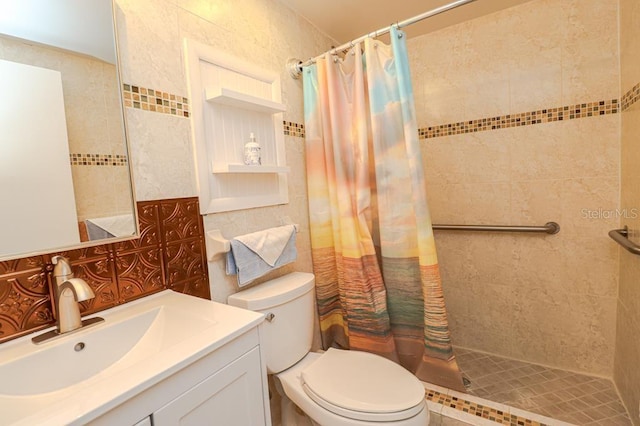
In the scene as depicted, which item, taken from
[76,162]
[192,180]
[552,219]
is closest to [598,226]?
[552,219]

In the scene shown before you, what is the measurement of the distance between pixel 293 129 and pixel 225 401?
4.43ft

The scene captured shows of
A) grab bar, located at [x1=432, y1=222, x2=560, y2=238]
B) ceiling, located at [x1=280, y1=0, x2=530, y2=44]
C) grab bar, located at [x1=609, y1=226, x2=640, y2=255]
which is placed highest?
ceiling, located at [x1=280, y1=0, x2=530, y2=44]

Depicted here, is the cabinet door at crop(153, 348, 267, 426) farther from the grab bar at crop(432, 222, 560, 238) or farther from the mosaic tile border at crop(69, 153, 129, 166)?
the grab bar at crop(432, 222, 560, 238)

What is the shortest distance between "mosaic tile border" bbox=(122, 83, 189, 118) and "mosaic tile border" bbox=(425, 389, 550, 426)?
5.76 feet

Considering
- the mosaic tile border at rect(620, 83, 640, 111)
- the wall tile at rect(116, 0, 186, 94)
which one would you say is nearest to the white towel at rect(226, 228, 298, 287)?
the wall tile at rect(116, 0, 186, 94)

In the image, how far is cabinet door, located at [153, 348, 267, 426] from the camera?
736 millimetres

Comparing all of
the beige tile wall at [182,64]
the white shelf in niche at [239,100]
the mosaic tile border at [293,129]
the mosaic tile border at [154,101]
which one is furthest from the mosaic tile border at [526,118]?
the mosaic tile border at [154,101]

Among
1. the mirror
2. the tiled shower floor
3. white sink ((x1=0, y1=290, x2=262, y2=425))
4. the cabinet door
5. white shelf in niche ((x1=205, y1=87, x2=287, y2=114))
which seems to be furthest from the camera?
the tiled shower floor

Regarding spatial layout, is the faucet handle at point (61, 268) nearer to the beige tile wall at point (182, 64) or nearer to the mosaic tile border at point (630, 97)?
the beige tile wall at point (182, 64)

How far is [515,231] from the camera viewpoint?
1910mm

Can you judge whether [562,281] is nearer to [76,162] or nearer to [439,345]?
[439,345]

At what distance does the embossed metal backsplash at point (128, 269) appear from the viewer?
2.77ft

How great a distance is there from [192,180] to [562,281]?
2070 mm

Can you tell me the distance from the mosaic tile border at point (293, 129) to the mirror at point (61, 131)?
84cm
